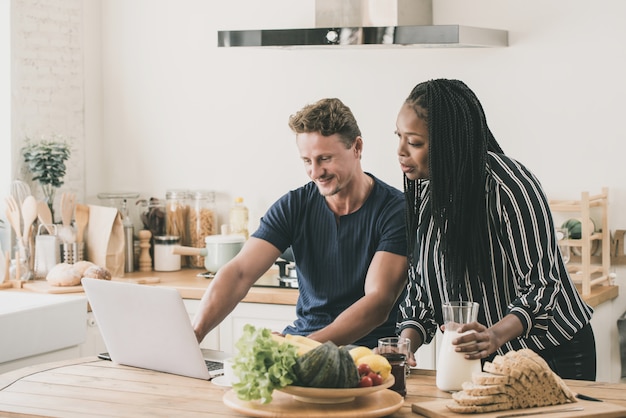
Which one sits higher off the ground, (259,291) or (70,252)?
(70,252)

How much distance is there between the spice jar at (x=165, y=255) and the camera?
4598mm

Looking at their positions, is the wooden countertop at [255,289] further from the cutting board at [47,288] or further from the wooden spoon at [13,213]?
the wooden spoon at [13,213]

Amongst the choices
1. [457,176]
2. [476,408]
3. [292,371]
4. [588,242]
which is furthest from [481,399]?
[588,242]

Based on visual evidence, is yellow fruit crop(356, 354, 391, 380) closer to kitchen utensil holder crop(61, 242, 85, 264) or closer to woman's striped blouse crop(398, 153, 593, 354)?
woman's striped blouse crop(398, 153, 593, 354)

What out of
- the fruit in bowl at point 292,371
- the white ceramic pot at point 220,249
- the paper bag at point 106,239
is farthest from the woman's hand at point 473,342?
the paper bag at point 106,239

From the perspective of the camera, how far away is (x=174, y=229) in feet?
15.3

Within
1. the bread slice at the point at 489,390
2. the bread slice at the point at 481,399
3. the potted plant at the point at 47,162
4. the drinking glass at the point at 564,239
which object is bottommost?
the bread slice at the point at 481,399

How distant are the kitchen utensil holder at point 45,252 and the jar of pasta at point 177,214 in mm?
576

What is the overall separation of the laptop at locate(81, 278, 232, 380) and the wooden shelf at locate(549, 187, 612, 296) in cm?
167

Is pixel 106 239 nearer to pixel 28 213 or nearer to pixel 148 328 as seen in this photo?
pixel 28 213

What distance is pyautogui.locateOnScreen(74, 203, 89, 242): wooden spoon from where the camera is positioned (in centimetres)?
443

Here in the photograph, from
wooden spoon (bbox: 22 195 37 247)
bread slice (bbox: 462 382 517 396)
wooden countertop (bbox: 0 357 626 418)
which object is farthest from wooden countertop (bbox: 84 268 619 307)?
bread slice (bbox: 462 382 517 396)

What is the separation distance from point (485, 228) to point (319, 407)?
726 millimetres

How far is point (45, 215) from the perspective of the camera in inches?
170
